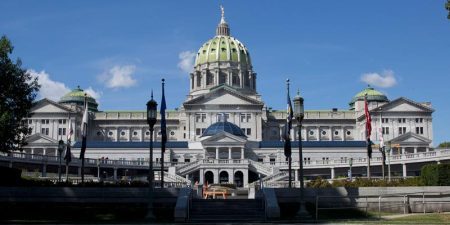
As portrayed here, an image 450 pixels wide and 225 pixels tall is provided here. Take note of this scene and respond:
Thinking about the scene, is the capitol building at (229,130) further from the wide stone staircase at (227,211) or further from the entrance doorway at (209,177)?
the wide stone staircase at (227,211)

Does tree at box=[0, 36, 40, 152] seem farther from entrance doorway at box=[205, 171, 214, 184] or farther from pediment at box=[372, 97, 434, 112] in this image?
pediment at box=[372, 97, 434, 112]

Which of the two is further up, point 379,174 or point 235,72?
point 235,72

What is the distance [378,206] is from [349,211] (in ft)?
8.06

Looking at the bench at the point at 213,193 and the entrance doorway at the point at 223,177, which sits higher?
the entrance doorway at the point at 223,177

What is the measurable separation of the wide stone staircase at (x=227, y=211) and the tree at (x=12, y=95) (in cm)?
2273

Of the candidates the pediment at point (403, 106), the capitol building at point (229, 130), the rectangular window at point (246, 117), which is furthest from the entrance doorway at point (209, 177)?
the pediment at point (403, 106)

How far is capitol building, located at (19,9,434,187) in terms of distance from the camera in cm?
10719

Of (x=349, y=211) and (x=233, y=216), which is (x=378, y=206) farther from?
(x=233, y=216)

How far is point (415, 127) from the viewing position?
157 metres

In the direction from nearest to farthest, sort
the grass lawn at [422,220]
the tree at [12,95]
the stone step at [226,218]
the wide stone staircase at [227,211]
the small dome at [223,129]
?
the grass lawn at [422,220]
the stone step at [226,218]
the wide stone staircase at [227,211]
the tree at [12,95]
the small dome at [223,129]

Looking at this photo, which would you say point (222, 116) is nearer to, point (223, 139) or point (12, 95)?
point (223, 139)

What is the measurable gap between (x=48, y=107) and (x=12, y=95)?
107364 mm

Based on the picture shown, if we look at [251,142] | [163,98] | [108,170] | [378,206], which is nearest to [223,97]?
[251,142]

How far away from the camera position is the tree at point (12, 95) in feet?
177
